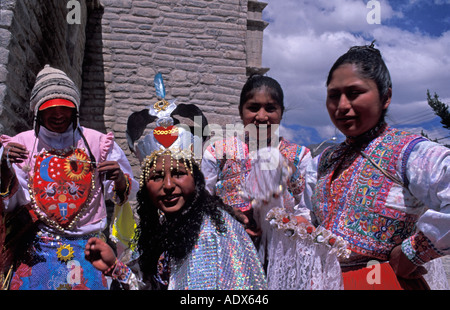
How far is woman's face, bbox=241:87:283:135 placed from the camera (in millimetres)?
2199

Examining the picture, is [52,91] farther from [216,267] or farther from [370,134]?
[370,134]

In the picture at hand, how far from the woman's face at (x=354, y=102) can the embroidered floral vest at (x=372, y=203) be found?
10 cm

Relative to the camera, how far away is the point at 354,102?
1616 mm

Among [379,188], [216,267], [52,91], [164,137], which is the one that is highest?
[52,91]

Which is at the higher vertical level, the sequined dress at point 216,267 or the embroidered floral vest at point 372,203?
the embroidered floral vest at point 372,203

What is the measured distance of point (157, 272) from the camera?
186 centimetres

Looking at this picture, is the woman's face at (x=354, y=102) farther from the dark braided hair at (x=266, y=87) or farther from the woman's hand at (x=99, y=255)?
the woman's hand at (x=99, y=255)

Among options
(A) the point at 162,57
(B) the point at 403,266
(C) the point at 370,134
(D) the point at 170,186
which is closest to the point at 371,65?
(C) the point at 370,134

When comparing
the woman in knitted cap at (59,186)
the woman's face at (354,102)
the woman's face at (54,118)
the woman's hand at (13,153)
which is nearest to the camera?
the woman's face at (354,102)

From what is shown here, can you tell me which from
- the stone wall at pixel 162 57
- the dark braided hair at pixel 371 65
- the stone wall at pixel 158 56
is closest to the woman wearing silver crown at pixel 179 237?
the dark braided hair at pixel 371 65

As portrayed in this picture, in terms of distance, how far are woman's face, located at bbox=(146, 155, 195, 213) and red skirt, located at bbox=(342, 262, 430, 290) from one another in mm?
829

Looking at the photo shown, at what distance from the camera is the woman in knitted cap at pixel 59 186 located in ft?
7.19

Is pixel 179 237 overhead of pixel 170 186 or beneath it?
beneath

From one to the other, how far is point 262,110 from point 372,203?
90cm
